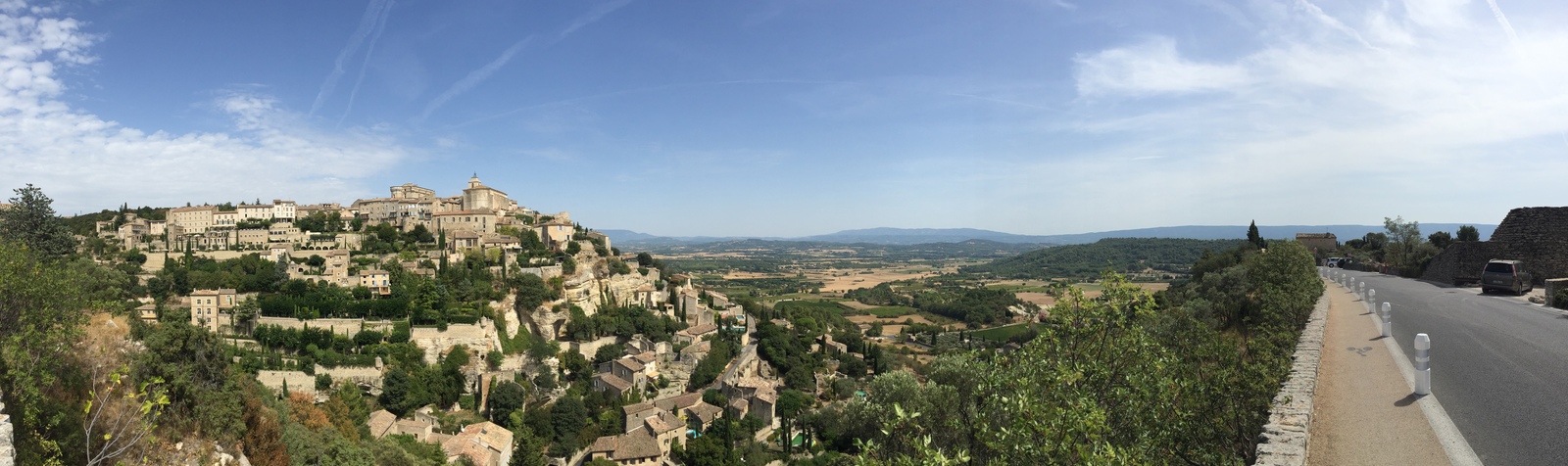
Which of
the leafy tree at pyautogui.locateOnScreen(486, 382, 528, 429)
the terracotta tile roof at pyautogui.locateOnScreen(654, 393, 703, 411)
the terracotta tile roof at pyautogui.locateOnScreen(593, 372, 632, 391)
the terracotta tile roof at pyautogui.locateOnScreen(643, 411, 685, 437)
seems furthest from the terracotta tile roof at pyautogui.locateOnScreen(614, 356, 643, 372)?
the leafy tree at pyautogui.locateOnScreen(486, 382, 528, 429)

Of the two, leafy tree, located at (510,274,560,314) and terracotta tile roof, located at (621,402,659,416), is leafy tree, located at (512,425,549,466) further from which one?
leafy tree, located at (510,274,560,314)

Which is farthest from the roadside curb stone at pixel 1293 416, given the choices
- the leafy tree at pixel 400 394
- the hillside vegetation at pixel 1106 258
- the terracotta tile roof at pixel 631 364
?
the hillside vegetation at pixel 1106 258

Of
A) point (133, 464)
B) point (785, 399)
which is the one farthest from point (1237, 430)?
point (785, 399)

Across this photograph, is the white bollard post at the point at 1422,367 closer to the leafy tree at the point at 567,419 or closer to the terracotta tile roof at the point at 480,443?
the terracotta tile roof at the point at 480,443

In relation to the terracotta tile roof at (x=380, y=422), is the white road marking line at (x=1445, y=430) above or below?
above

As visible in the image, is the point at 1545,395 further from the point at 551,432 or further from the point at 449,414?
the point at 449,414

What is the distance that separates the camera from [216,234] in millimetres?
44406

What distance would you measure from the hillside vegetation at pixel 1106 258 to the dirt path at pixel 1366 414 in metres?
114

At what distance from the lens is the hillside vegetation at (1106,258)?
124 meters

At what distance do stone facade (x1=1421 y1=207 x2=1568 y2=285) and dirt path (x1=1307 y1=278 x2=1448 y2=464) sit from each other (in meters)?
12.2

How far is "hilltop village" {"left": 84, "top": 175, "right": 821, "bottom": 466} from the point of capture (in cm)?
2766

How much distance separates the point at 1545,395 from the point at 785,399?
92.3 ft

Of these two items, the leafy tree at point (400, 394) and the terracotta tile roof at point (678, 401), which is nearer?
the leafy tree at point (400, 394)

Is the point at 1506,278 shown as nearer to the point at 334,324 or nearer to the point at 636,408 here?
the point at 636,408
